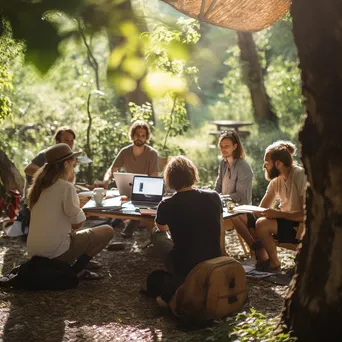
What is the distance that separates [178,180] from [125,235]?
10.7ft

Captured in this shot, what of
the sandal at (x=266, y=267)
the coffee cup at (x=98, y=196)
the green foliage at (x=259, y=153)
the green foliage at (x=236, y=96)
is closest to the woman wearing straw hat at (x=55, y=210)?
the coffee cup at (x=98, y=196)

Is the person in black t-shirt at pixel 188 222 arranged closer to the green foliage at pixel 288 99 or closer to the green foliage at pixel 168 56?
the green foliage at pixel 168 56

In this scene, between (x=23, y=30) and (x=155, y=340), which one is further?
(x=155, y=340)

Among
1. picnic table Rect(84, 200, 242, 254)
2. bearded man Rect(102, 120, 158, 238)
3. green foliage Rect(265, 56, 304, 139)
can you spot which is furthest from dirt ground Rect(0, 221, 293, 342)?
green foliage Rect(265, 56, 304, 139)

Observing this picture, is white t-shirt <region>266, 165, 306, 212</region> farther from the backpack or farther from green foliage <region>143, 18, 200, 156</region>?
green foliage <region>143, 18, 200, 156</region>

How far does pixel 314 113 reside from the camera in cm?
369

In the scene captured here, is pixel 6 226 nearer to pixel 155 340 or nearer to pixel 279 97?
pixel 155 340

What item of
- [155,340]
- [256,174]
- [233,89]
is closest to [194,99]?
[155,340]

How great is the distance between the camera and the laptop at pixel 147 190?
6.71 metres

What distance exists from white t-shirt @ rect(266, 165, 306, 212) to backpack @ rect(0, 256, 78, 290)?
2.04 meters

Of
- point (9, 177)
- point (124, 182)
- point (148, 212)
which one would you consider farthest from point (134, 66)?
point (9, 177)

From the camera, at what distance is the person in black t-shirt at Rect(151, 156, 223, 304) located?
4965 mm

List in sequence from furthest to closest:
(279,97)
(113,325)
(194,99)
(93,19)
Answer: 1. (279,97)
2. (113,325)
3. (194,99)
4. (93,19)

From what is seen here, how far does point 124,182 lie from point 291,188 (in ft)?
5.86
